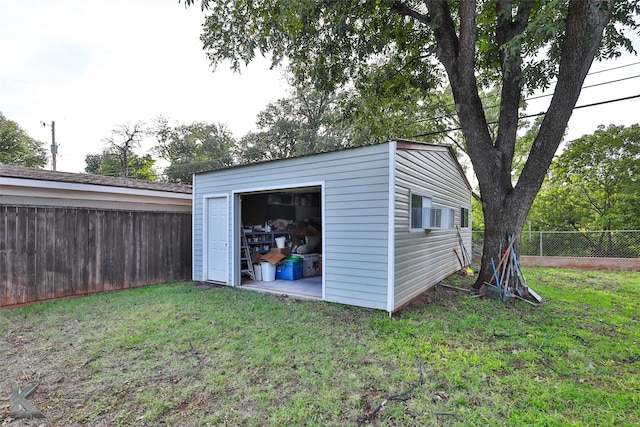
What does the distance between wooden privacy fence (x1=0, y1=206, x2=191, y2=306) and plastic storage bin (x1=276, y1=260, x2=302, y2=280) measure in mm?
2359

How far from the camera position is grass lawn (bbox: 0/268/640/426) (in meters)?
2.26

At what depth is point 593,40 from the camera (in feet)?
13.4

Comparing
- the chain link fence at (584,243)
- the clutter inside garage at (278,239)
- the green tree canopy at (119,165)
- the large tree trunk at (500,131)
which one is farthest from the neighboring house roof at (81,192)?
the green tree canopy at (119,165)

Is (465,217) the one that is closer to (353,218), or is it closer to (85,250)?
(353,218)

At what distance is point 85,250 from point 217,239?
2443mm

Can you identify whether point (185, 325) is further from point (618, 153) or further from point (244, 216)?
point (618, 153)

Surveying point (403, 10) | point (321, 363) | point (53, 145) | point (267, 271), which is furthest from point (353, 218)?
point (53, 145)

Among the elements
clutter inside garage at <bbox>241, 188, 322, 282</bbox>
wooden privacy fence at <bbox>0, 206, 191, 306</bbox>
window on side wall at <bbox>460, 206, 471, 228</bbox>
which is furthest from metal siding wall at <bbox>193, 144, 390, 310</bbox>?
window on side wall at <bbox>460, 206, 471, 228</bbox>

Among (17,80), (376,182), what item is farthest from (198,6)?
(17,80)

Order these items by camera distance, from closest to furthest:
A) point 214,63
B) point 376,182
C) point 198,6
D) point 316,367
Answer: point 316,367, point 376,182, point 198,6, point 214,63

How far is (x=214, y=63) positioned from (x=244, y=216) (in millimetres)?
3531

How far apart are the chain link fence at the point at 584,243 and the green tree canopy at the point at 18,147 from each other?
102 ft

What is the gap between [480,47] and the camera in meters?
6.37

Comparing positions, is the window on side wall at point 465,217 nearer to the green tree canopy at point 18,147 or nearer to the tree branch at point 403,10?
the tree branch at point 403,10
